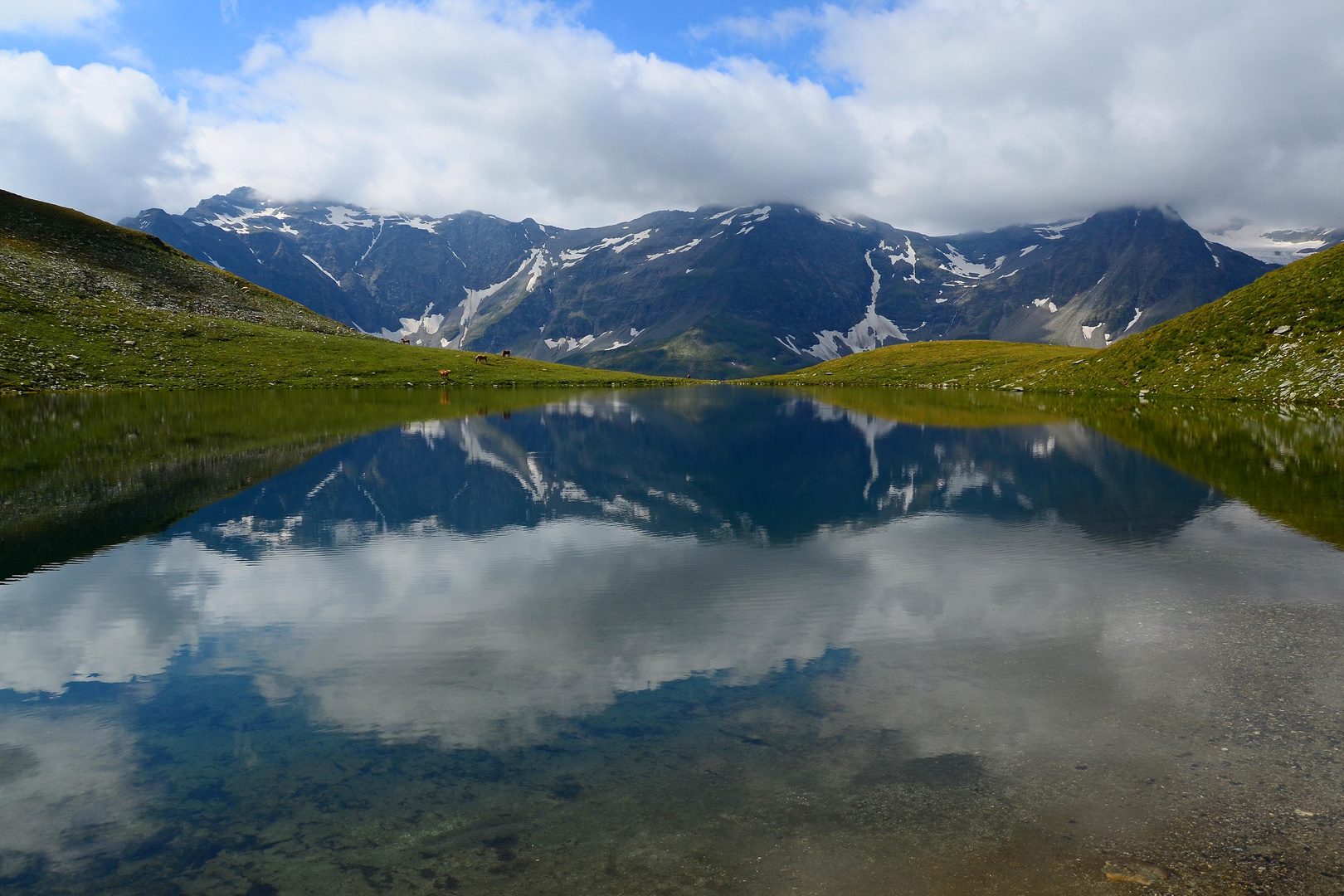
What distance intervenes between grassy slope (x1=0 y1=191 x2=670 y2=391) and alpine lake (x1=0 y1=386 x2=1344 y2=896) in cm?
9485

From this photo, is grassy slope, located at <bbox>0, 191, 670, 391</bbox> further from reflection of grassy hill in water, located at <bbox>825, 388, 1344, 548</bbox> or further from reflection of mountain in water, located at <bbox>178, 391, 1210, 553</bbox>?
reflection of grassy hill in water, located at <bbox>825, 388, 1344, 548</bbox>

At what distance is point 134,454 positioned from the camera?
40.3 metres

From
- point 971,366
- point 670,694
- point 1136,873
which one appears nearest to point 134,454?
point 670,694

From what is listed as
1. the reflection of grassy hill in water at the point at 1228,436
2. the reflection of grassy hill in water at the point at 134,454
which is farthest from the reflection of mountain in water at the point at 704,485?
the reflection of grassy hill in water at the point at 1228,436

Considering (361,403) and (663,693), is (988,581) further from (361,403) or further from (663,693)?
(361,403)

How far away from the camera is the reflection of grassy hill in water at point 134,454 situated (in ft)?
80.6

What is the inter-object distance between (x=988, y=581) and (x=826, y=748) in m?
10.6

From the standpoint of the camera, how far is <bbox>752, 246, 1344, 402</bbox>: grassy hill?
90.4 m

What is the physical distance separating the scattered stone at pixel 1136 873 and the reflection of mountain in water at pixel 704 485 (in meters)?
16.7

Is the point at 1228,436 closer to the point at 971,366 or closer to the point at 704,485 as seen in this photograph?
the point at 704,485

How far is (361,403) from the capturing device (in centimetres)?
8838

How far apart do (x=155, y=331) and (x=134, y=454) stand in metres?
102

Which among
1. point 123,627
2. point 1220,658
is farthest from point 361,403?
point 1220,658

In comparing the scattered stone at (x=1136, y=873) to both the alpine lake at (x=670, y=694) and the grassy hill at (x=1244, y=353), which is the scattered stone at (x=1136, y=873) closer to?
the alpine lake at (x=670, y=694)
